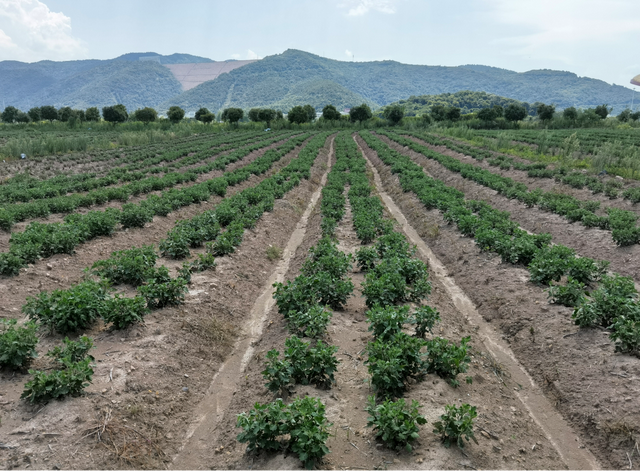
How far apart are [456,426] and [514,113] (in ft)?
262

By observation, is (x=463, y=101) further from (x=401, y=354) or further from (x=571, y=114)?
(x=401, y=354)

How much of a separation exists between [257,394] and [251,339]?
7.67ft

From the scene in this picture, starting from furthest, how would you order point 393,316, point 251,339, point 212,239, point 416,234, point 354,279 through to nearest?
point 416,234 < point 212,239 < point 354,279 < point 251,339 < point 393,316

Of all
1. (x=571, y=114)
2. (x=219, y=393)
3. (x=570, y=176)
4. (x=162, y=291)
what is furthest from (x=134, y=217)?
(x=571, y=114)

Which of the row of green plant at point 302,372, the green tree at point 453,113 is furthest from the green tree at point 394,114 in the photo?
the row of green plant at point 302,372

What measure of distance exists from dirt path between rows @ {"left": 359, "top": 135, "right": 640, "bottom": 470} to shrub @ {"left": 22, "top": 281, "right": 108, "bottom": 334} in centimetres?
831

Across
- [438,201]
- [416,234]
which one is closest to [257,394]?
[416,234]

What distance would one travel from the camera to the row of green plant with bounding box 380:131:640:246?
452 inches

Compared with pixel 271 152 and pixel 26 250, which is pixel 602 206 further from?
pixel 271 152

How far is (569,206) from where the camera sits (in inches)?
574

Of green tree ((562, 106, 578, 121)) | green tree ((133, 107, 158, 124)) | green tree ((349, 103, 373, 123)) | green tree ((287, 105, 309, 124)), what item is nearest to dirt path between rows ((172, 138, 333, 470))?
green tree ((562, 106, 578, 121))

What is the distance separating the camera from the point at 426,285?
872cm

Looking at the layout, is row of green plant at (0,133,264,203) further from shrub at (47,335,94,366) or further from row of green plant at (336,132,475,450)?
row of green plant at (336,132,475,450)

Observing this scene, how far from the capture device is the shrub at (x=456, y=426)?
15.0ft
